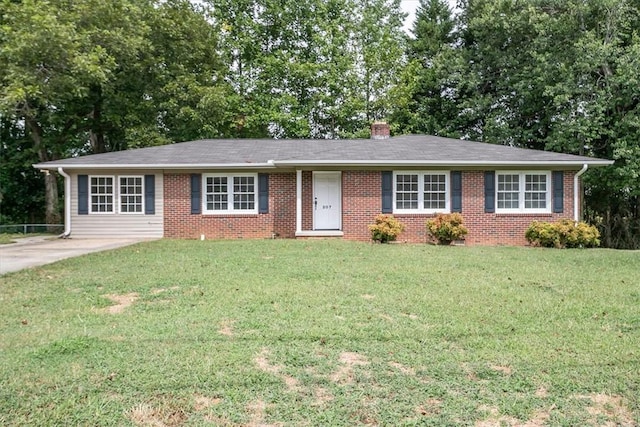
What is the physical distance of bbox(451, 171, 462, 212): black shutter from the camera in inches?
555

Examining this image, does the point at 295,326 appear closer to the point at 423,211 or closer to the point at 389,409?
the point at 389,409

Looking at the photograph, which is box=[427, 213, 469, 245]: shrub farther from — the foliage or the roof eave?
the foliage

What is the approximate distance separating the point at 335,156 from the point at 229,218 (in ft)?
12.9

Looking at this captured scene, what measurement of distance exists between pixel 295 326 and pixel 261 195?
10.3 meters

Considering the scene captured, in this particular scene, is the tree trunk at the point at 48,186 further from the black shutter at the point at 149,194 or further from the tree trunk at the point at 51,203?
the black shutter at the point at 149,194

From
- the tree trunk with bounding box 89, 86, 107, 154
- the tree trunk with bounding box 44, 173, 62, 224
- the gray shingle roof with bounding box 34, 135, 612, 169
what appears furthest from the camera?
the tree trunk with bounding box 89, 86, 107, 154

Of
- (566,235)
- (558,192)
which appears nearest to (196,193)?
(566,235)

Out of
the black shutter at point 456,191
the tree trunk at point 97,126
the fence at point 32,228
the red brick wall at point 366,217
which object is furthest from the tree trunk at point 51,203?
the black shutter at point 456,191

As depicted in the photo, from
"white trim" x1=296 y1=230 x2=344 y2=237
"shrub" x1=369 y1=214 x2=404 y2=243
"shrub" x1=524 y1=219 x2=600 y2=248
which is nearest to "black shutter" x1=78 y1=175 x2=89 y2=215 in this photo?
"white trim" x1=296 y1=230 x2=344 y2=237

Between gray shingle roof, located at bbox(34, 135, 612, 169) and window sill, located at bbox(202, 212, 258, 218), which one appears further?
window sill, located at bbox(202, 212, 258, 218)

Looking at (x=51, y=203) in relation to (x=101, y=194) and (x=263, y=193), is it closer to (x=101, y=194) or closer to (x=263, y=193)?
(x=101, y=194)

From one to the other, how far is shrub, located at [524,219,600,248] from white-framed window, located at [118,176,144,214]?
1226cm

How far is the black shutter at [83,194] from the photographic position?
1473cm

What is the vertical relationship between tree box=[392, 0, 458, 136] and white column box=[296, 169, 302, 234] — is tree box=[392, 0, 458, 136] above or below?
above
